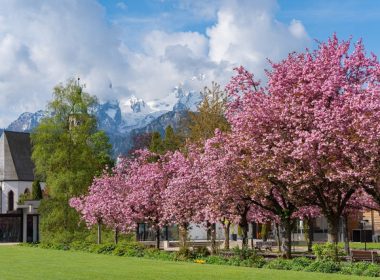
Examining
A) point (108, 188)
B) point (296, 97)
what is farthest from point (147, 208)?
point (296, 97)

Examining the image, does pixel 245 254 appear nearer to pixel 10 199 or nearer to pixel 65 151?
pixel 65 151

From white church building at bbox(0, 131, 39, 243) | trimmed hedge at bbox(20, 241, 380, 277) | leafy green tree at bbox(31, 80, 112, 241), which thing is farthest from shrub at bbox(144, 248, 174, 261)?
white church building at bbox(0, 131, 39, 243)

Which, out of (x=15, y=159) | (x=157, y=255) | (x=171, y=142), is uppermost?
(x=15, y=159)

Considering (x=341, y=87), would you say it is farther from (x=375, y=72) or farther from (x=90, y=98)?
(x=90, y=98)

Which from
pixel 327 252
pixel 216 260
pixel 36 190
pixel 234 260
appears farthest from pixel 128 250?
pixel 36 190

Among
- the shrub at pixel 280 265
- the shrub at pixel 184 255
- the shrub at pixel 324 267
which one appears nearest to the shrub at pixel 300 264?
the shrub at pixel 280 265

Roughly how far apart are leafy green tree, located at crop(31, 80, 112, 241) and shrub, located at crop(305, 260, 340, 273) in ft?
108

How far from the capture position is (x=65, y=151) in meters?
54.8

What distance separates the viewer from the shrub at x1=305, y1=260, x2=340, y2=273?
23938mm

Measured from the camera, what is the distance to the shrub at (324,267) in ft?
78.5

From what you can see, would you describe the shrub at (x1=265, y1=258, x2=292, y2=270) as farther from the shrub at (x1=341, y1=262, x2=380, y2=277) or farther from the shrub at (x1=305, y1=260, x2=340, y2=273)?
the shrub at (x1=341, y1=262, x2=380, y2=277)

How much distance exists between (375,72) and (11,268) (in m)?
17.7

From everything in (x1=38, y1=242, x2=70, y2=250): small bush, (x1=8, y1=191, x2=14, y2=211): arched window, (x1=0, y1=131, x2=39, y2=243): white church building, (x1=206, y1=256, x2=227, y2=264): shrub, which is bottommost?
(x1=38, y1=242, x2=70, y2=250): small bush

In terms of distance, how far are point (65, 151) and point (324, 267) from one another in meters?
35.0
